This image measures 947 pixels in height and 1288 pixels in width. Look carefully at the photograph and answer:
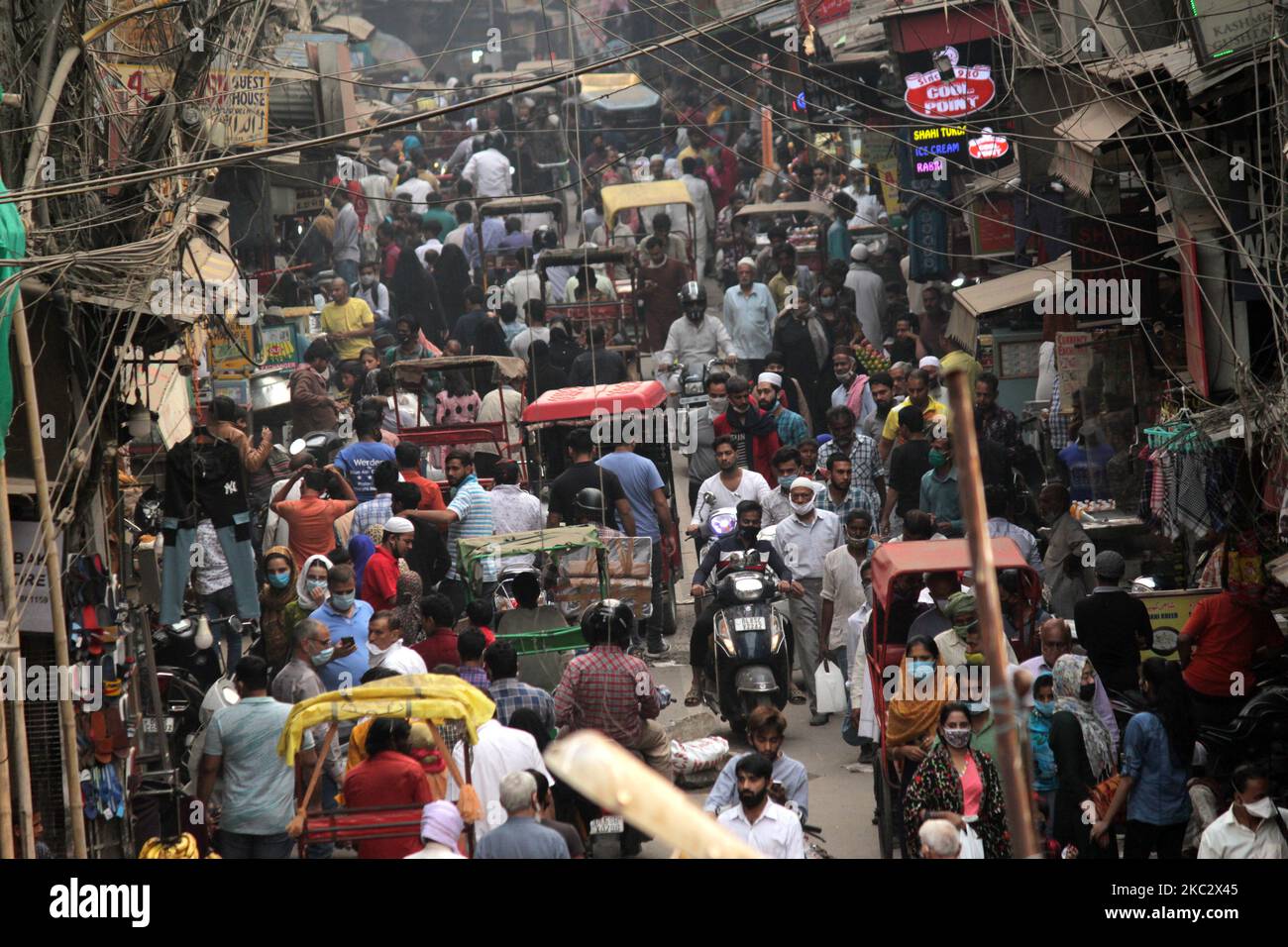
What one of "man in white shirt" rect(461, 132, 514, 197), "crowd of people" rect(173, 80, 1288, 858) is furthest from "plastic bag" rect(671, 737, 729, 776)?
"man in white shirt" rect(461, 132, 514, 197)

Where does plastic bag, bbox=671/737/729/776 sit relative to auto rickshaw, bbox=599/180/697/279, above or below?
below

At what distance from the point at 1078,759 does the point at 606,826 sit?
2590 mm

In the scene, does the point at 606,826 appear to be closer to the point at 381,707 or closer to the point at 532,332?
the point at 381,707

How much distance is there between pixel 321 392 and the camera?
17812 millimetres

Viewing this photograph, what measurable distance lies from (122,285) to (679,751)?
14.2 ft

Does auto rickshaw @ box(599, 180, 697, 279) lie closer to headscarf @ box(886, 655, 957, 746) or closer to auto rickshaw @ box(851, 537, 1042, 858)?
auto rickshaw @ box(851, 537, 1042, 858)

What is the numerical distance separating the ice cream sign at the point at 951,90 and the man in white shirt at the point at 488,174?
973 cm

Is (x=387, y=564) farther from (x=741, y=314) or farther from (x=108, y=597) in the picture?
(x=741, y=314)

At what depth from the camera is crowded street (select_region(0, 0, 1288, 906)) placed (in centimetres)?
859

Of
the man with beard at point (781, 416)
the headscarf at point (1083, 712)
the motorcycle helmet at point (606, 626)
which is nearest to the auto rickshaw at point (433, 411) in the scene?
the man with beard at point (781, 416)

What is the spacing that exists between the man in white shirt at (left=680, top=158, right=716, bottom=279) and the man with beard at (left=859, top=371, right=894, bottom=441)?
9.61 m

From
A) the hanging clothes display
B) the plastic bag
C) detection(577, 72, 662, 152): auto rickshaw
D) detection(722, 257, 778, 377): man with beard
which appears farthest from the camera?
detection(577, 72, 662, 152): auto rickshaw
